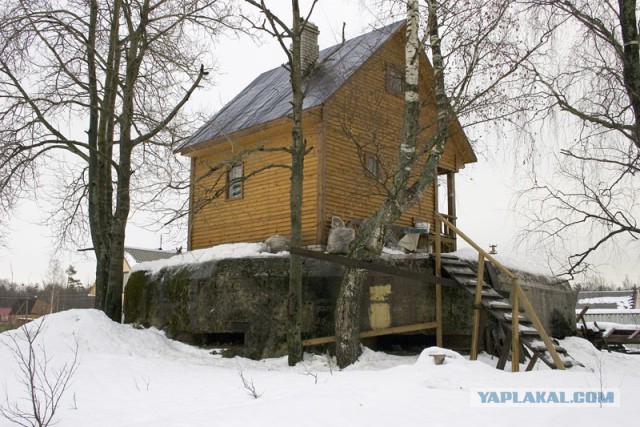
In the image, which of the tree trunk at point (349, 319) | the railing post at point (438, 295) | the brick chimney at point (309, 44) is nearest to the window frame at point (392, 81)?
the brick chimney at point (309, 44)

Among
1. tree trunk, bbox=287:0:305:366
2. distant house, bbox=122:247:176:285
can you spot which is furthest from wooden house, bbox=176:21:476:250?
distant house, bbox=122:247:176:285

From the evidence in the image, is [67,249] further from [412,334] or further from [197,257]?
[412,334]

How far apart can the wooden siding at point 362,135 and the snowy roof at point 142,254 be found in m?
23.9

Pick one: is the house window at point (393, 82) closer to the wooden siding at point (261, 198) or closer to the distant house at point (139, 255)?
the wooden siding at point (261, 198)

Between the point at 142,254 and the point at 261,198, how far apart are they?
25490 mm

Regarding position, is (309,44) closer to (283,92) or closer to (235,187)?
(283,92)

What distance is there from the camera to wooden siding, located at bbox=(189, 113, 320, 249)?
13766 millimetres

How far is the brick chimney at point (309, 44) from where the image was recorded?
16.4 m

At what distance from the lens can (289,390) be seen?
6.93m

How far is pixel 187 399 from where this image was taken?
6.84 metres

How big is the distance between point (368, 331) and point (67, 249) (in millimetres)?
9577

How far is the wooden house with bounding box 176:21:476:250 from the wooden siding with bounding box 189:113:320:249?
0.09 feet

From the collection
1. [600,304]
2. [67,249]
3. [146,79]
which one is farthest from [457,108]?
[600,304]

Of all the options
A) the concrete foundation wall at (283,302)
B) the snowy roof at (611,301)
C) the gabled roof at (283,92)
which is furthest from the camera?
the snowy roof at (611,301)
